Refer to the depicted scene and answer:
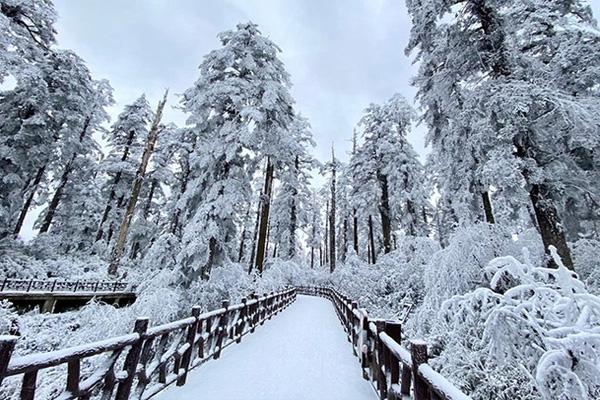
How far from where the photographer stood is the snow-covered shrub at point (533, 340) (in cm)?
223

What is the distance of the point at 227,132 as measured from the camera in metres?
11.9

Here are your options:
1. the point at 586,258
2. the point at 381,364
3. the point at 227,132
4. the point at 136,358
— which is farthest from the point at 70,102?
the point at 586,258

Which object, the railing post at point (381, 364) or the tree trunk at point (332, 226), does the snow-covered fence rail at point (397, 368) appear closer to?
the railing post at point (381, 364)

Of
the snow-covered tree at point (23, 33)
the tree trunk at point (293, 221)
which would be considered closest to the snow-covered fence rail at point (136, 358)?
the snow-covered tree at point (23, 33)

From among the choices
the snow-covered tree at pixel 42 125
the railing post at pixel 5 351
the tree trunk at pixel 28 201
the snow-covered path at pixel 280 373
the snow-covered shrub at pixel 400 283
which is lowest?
the snow-covered path at pixel 280 373

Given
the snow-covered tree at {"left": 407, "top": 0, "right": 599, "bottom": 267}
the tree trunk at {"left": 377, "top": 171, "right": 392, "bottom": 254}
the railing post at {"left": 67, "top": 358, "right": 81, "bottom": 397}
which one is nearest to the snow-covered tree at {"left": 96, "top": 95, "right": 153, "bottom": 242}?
the tree trunk at {"left": 377, "top": 171, "right": 392, "bottom": 254}

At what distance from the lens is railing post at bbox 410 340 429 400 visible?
8.54ft

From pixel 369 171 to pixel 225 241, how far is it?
13.8 meters

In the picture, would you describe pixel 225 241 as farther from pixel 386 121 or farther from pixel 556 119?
pixel 386 121

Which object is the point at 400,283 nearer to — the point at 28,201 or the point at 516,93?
the point at 516,93

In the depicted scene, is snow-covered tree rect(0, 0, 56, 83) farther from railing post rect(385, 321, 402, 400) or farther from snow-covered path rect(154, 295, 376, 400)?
railing post rect(385, 321, 402, 400)

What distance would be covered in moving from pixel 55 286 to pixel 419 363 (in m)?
17.1

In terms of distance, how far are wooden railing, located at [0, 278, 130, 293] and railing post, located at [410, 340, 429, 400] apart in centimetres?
1420

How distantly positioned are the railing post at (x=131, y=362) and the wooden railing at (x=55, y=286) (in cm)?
1118
